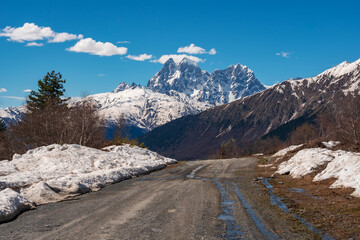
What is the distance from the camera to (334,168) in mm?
20000

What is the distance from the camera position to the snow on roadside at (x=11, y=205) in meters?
12.1

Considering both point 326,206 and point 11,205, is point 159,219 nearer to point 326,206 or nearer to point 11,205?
point 11,205

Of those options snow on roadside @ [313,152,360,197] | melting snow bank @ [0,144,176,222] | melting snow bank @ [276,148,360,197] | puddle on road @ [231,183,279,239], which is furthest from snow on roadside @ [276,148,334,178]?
melting snow bank @ [0,144,176,222]

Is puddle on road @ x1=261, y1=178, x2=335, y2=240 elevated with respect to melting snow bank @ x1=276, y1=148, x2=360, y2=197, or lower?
lower

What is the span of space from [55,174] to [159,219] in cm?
1435

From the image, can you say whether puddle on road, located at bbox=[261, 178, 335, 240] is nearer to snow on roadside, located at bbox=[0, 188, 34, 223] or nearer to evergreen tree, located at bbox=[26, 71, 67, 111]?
snow on roadside, located at bbox=[0, 188, 34, 223]

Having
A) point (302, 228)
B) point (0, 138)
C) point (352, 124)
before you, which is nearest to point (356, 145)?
point (352, 124)

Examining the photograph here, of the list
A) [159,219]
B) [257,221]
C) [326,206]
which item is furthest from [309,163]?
[159,219]

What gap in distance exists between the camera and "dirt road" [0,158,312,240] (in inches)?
384

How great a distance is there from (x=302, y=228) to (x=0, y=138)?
58256mm

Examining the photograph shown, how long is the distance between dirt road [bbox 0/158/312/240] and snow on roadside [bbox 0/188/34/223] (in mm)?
373

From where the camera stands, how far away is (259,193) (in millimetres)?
17891

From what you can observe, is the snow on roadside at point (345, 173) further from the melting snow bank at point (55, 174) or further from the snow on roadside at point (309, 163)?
the melting snow bank at point (55, 174)

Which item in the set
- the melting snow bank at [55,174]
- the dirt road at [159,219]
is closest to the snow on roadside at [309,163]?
the dirt road at [159,219]
